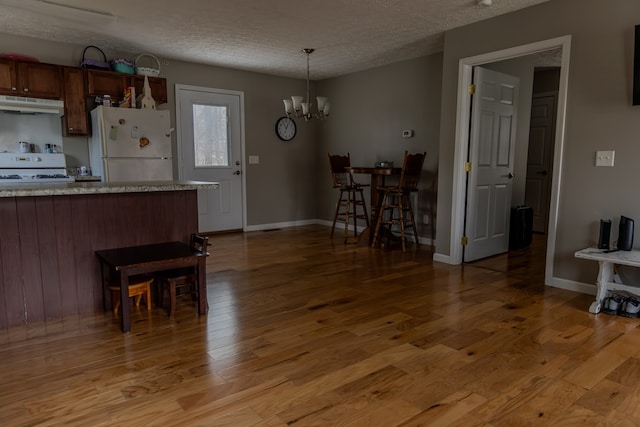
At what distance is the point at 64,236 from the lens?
280 cm

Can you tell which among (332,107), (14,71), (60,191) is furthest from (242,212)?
(60,191)

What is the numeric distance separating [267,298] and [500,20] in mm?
3136

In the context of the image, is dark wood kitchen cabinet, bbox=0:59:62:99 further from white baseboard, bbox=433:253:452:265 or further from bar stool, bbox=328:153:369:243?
white baseboard, bbox=433:253:452:265

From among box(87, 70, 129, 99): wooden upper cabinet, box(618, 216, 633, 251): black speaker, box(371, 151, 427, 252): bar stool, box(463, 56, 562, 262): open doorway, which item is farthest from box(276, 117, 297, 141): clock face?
box(618, 216, 633, 251): black speaker

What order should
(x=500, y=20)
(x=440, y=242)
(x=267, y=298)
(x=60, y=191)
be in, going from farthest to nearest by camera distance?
1. (x=440, y=242)
2. (x=500, y=20)
3. (x=267, y=298)
4. (x=60, y=191)

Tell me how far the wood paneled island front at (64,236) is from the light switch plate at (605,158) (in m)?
2.94

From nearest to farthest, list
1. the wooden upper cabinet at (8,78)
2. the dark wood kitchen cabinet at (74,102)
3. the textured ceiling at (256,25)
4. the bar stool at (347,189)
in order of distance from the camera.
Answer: the textured ceiling at (256,25) → the wooden upper cabinet at (8,78) → the dark wood kitchen cabinet at (74,102) → the bar stool at (347,189)

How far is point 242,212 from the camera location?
20.8ft

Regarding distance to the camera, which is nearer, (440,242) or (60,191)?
(60,191)

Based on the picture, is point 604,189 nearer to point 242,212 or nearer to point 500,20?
point 500,20

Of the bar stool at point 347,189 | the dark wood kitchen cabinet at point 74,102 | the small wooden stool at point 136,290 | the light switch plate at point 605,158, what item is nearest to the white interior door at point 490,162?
the light switch plate at point 605,158

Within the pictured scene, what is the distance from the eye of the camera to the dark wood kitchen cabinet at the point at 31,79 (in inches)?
163

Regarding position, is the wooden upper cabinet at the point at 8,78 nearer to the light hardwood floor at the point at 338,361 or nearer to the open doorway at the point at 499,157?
the light hardwood floor at the point at 338,361

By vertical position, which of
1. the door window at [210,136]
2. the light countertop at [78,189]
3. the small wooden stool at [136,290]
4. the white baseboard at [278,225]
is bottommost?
the white baseboard at [278,225]
